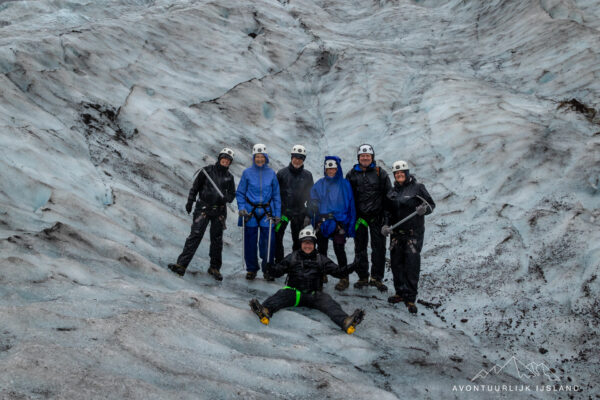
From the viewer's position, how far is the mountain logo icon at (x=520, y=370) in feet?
18.1

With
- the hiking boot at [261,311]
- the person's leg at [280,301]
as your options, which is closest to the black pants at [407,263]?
the person's leg at [280,301]

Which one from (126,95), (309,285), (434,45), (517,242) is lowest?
(309,285)

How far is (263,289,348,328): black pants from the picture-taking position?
254 inches

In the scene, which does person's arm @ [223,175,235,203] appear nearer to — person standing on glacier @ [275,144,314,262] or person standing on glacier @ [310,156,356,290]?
person standing on glacier @ [275,144,314,262]

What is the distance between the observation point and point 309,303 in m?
6.80

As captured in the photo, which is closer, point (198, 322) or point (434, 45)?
point (198, 322)

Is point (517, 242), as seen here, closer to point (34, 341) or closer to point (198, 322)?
point (198, 322)

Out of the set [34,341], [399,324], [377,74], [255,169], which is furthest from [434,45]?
[34,341]

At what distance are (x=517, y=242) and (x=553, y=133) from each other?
4456 mm

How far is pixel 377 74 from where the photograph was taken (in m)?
18.5

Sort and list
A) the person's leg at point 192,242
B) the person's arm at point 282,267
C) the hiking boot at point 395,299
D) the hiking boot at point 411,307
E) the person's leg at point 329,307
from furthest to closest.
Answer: the person's leg at point 192,242 → the hiking boot at point 395,299 → the hiking boot at point 411,307 → the person's arm at point 282,267 → the person's leg at point 329,307

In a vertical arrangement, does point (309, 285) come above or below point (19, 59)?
below

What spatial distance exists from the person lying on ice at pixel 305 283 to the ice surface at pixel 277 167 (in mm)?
293

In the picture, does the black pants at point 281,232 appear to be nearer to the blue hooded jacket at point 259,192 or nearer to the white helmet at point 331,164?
the blue hooded jacket at point 259,192
